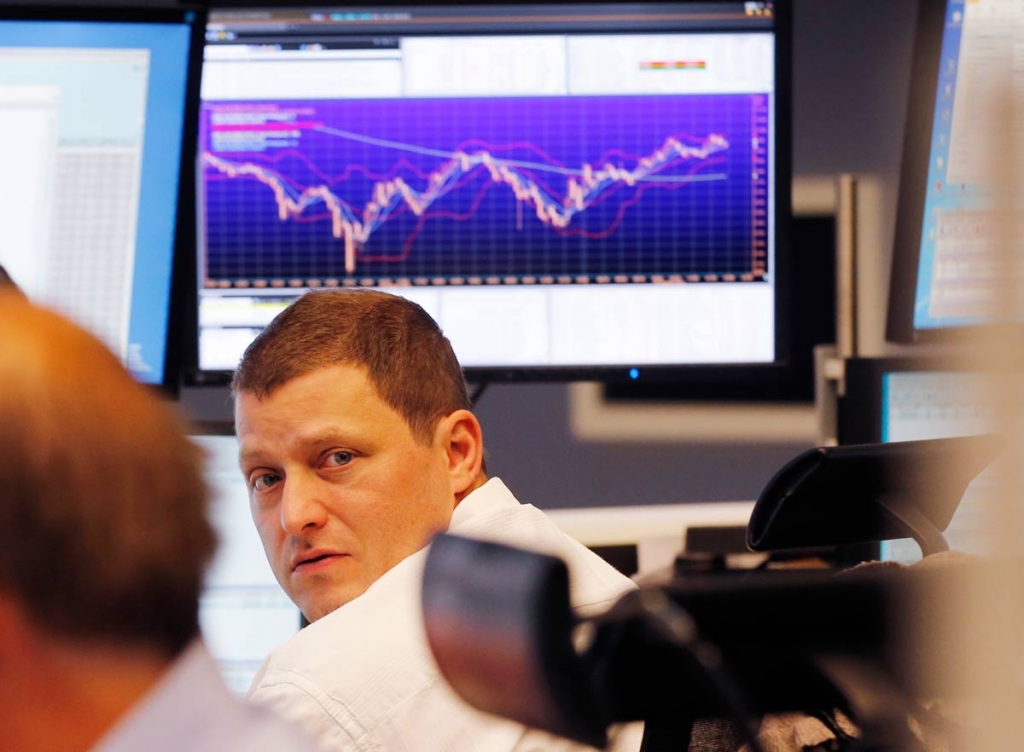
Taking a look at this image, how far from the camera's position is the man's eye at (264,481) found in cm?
111

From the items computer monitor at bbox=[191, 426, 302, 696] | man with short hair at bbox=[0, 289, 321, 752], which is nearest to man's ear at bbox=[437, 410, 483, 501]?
computer monitor at bbox=[191, 426, 302, 696]

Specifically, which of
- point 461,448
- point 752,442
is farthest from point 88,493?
point 752,442

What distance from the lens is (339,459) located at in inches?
42.0

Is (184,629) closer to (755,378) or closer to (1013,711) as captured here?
(1013,711)

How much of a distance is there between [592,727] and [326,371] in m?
0.87

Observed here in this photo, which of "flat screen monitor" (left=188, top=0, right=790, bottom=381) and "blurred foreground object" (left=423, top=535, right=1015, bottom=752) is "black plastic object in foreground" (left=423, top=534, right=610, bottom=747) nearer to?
"blurred foreground object" (left=423, top=535, right=1015, bottom=752)

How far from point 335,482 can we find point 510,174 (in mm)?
576

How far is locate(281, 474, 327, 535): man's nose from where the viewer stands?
107cm

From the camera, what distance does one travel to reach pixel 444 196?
1.49 m

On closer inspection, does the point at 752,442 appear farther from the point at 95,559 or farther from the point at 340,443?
the point at 95,559

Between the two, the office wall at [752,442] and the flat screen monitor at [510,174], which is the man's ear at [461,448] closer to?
the flat screen monitor at [510,174]

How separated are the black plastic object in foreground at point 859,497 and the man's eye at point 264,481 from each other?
666 millimetres

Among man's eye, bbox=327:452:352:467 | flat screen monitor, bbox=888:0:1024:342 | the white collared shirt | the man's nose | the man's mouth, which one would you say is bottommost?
the man's mouth

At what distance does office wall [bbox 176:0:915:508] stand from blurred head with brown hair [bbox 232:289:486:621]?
58cm
